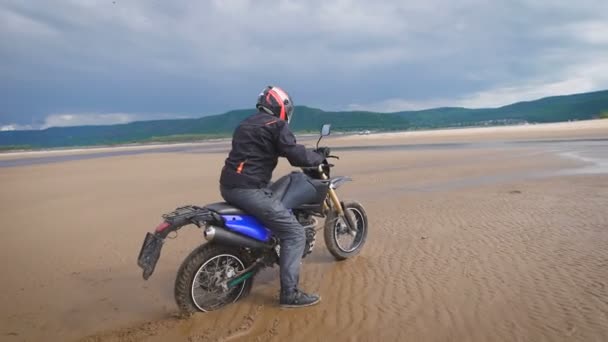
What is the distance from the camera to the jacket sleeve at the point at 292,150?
3.79 m

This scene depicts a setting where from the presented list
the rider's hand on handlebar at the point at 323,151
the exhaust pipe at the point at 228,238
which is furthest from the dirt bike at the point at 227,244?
the rider's hand on handlebar at the point at 323,151

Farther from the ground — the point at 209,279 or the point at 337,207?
the point at 337,207

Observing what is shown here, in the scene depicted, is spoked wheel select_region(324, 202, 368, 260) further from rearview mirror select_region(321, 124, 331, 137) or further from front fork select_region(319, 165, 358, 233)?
rearview mirror select_region(321, 124, 331, 137)

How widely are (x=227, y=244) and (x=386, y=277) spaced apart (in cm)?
212

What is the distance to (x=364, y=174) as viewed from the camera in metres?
14.3

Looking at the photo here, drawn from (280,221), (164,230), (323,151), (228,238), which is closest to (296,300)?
(280,221)

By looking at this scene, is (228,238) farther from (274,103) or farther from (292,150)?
(274,103)

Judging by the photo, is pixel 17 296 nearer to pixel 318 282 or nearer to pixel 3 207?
pixel 318 282

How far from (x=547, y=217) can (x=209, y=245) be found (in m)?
6.18

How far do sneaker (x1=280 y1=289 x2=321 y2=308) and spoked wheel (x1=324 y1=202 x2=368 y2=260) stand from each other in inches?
50.1

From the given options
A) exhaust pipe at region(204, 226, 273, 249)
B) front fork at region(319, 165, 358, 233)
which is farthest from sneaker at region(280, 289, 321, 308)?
front fork at region(319, 165, 358, 233)

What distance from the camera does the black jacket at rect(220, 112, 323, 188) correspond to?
3.78 meters

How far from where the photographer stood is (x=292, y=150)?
3.88 m

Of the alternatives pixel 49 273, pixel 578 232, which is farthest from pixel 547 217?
pixel 49 273
